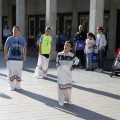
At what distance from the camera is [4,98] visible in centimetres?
838

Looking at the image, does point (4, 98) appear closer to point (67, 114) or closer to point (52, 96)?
point (52, 96)

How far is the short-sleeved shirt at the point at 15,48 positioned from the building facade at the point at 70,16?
20.0ft

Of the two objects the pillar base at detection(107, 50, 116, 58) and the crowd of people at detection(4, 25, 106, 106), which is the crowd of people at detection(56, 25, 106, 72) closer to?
the crowd of people at detection(4, 25, 106, 106)

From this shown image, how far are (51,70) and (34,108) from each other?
21.6 feet

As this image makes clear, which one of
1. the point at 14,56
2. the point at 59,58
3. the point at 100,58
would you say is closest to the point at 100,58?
the point at 100,58

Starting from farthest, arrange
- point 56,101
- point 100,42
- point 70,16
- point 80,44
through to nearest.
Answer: point 70,16, point 80,44, point 100,42, point 56,101

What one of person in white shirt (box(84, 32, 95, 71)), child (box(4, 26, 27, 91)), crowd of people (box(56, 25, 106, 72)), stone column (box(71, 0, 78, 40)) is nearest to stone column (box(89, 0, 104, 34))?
crowd of people (box(56, 25, 106, 72))

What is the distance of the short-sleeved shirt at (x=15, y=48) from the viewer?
31.0ft

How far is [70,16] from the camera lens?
74.4 feet

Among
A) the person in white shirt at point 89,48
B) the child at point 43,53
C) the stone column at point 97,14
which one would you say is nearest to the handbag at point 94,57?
the person in white shirt at point 89,48

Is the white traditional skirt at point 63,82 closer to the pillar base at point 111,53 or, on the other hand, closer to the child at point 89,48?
the child at point 89,48

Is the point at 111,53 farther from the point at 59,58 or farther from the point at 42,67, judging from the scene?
the point at 59,58

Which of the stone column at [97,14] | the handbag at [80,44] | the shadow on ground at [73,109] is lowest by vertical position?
the shadow on ground at [73,109]

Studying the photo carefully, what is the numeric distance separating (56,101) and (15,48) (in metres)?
2.22
